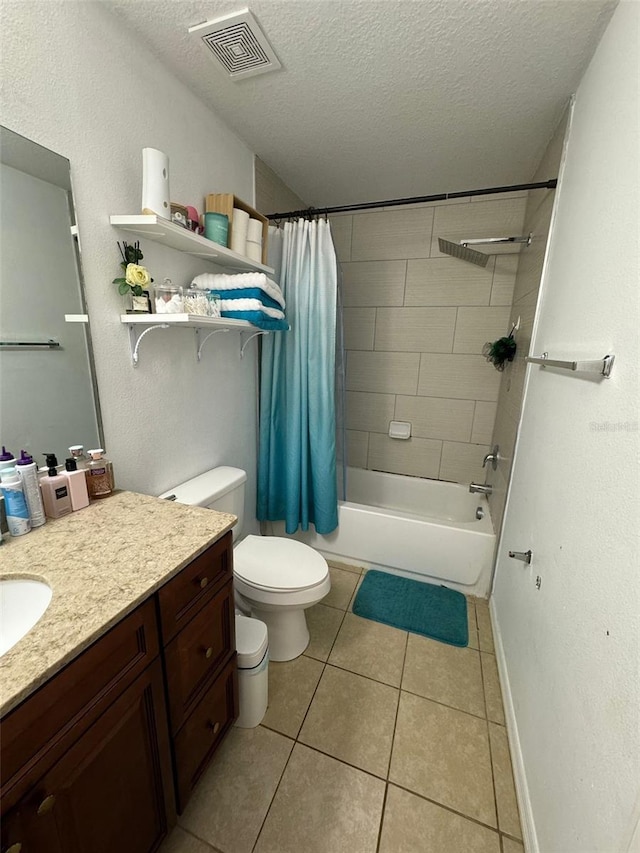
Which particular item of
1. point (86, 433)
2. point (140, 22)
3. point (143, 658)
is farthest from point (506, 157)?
point (143, 658)

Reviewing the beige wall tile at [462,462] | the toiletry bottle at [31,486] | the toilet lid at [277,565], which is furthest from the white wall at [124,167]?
the beige wall tile at [462,462]

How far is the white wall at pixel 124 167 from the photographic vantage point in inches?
37.3

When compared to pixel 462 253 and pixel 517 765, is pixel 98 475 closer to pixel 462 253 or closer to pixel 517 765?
pixel 517 765

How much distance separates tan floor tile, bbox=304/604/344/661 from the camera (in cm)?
165

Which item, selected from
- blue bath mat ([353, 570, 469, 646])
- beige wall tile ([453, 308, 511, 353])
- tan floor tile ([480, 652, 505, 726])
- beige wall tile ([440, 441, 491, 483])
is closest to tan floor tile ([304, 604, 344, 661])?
blue bath mat ([353, 570, 469, 646])

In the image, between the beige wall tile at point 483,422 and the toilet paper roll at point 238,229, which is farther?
the beige wall tile at point 483,422

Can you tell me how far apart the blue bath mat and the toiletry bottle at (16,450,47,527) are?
5.11 feet

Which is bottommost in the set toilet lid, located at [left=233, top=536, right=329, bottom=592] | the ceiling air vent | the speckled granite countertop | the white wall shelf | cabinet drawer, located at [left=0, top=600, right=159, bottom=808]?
toilet lid, located at [left=233, top=536, right=329, bottom=592]

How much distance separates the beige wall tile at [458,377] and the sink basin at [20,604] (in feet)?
A: 7.61

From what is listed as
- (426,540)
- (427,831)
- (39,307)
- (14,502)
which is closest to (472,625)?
(426,540)

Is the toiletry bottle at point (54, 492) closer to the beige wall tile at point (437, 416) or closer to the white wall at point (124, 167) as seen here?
the white wall at point (124, 167)

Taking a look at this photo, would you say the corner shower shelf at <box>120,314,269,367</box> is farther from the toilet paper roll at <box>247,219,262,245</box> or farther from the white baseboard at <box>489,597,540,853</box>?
the white baseboard at <box>489,597,540,853</box>

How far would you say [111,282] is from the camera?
1179 mm

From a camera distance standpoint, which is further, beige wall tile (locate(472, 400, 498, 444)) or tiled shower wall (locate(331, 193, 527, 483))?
beige wall tile (locate(472, 400, 498, 444))
